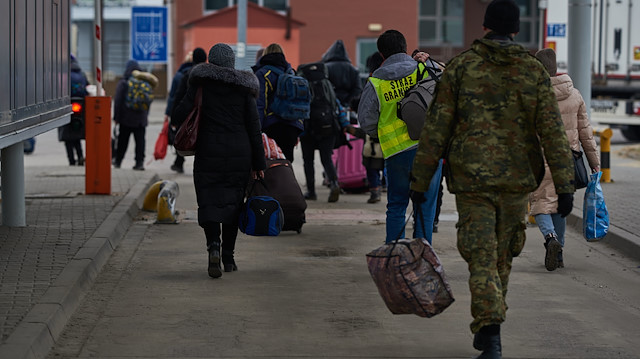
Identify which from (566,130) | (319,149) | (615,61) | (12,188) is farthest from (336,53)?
(615,61)

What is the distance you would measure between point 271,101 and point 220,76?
3492 millimetres

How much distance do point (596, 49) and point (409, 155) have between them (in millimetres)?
16743

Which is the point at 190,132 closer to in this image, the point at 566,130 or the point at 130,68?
the point at 566,130

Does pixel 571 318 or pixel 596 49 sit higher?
pixel 596 49

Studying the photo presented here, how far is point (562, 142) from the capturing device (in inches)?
228

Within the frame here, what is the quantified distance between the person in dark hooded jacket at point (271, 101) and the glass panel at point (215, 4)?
27.3 m

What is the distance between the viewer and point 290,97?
11.8 m

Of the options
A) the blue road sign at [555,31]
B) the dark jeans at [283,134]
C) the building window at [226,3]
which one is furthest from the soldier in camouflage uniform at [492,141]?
the building window at [226,3]

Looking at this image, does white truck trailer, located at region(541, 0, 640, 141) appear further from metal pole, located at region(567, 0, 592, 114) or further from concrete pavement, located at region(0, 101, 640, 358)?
concrete pavement, located at region(0, 101, 640, 358)

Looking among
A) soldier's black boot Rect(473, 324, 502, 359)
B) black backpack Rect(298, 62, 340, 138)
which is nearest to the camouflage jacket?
soldier's black boot Rect(473, 324, 502, 359)

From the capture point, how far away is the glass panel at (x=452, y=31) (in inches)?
1757

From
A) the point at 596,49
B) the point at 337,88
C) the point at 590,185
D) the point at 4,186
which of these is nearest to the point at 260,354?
the point at 590,185

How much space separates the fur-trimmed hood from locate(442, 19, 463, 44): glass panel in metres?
36.8

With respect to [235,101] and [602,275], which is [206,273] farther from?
[602,275]
